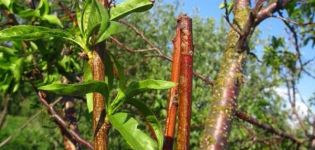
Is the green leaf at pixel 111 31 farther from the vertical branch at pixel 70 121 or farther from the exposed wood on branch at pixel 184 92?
the vertical branch at pixel 70 121

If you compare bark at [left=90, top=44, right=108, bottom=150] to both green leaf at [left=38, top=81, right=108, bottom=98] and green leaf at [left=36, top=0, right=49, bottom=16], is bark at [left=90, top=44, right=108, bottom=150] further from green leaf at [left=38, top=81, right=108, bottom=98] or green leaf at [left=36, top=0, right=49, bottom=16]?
green leaf at [left=36, top=0, right=49, bottom=16]

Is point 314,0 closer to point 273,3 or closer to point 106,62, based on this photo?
point 273,3

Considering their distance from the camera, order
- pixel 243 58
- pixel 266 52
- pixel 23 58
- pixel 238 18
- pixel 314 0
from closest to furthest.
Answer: pixel 243 58 → pixel 238 18 → pixel 23 58 → pixel 314 0 → pixel 266 52

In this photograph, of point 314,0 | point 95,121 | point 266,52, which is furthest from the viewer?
point 266,52

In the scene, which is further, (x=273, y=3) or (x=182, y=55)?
(x=273, y=3)

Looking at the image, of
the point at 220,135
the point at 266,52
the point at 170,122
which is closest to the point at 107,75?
the point at 170,122

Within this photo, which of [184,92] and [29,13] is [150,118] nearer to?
[184,92]

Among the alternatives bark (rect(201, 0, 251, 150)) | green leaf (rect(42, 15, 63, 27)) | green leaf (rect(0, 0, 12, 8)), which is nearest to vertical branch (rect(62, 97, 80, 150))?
green leaf (rect(42, 15, 63, 27))
